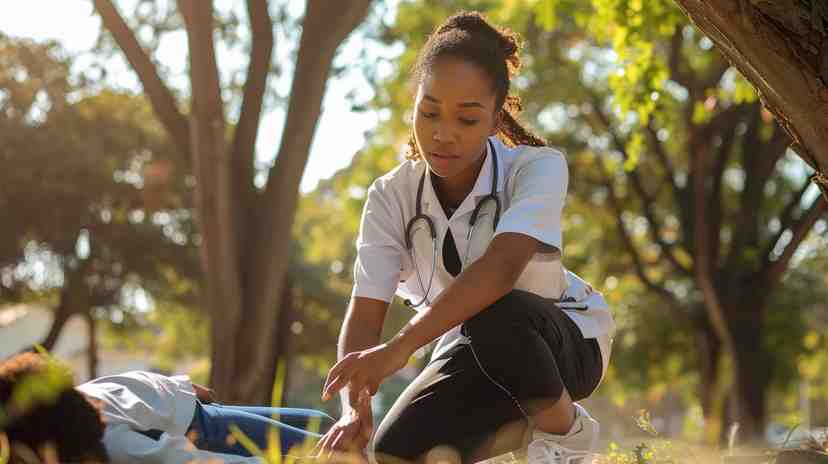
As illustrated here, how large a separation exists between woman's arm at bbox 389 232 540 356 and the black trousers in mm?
99

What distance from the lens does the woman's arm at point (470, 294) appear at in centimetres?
366

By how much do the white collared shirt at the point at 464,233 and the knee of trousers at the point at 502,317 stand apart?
26 cm

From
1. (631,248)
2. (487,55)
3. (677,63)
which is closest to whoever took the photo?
(487,55)

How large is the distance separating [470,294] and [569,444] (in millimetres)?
690

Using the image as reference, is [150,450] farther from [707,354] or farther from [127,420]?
[707,354]

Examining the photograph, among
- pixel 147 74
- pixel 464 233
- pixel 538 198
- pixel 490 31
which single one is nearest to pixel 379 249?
pixel 464 233

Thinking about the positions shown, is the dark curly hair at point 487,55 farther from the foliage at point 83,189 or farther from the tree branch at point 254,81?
the foliage at point 83,189

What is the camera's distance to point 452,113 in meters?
4.09

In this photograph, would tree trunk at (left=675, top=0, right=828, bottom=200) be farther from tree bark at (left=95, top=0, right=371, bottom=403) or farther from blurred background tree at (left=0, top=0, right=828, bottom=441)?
tree bark at (left=95, top=0, right=371, bottom=403)

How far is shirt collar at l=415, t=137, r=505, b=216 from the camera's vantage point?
4.29 meters

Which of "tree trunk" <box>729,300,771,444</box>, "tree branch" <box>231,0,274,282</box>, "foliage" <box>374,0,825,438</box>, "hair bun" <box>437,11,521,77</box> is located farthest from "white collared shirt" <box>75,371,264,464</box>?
"tree trunk" <box>729,300,771,444</box>

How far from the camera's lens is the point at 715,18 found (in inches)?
154

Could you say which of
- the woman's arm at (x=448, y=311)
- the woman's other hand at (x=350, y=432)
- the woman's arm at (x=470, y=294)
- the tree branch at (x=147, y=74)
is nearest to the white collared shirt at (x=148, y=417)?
the woman's other hand at (x=350, y=432)

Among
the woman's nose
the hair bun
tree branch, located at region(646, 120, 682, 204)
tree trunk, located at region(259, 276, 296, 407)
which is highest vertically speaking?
tree branch, located at region(646, 120, 682, 204)
